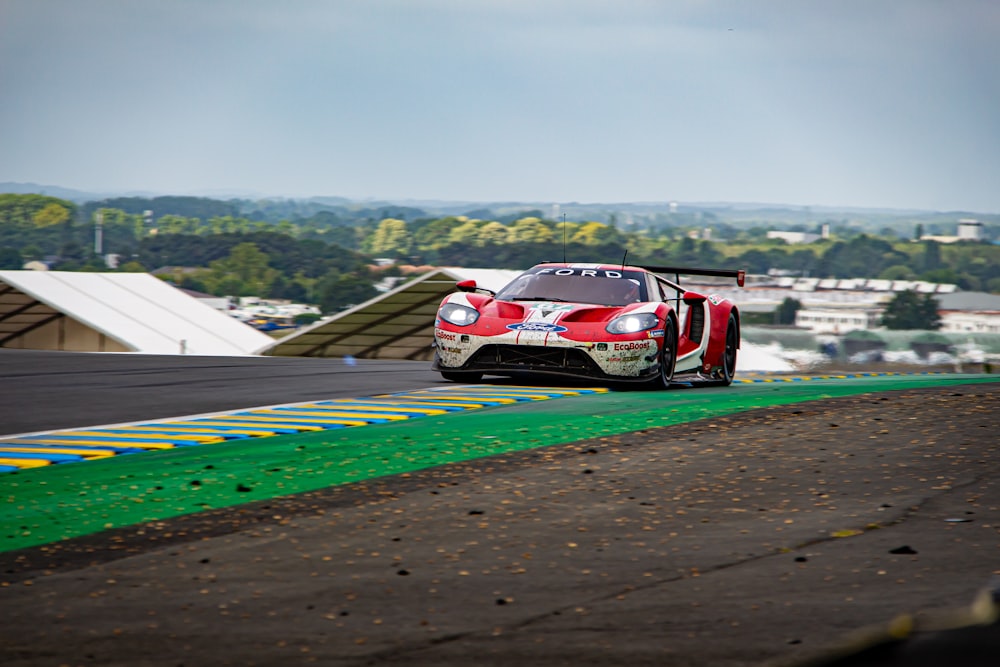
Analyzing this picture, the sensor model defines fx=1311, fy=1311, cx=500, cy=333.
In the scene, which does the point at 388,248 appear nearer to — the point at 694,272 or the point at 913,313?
the point at 913,313

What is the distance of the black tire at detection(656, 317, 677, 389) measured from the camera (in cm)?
1328

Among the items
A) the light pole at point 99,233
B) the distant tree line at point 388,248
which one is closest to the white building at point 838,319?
the distant tree line at point 388,248

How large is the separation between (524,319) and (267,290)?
89.1 metres

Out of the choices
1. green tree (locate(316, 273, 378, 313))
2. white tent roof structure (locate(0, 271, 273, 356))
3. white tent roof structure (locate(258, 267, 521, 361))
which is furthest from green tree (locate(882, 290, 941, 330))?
white tent roof structure (locate(0, 271, 273, 356))

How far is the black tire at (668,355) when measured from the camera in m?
13.3

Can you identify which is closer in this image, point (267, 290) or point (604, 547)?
point (604, 547)

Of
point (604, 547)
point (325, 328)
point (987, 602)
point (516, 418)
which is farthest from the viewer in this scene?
point (325, 328)

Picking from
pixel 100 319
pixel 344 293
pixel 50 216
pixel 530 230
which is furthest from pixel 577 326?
pixel 50 216

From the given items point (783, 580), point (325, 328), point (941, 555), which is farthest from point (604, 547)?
point (325, 328)

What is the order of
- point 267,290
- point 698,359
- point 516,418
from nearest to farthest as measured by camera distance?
point 516,418
point 698,359
point 267,290

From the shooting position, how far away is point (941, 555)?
5.37 metres

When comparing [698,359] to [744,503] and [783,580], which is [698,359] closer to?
[744,503]

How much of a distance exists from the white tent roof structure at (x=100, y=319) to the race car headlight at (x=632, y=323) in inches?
901

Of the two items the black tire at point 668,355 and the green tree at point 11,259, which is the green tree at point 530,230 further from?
the black tire at point 668,355
